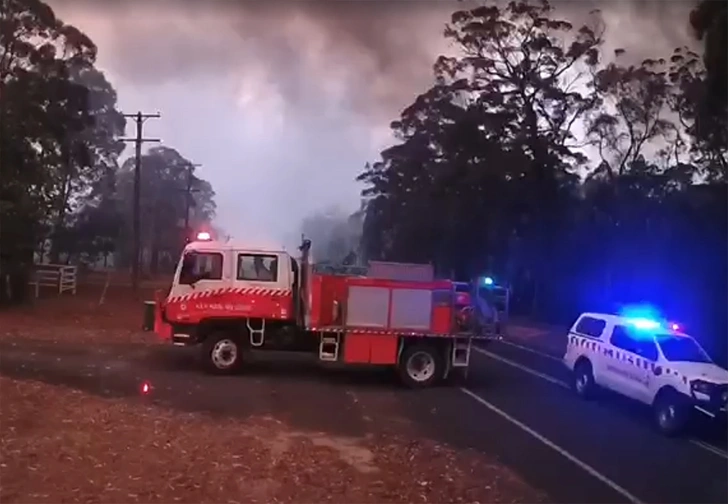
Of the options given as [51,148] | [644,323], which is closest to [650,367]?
[644,323]

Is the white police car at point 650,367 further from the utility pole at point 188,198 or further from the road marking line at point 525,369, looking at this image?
the utility pole at point 188,198

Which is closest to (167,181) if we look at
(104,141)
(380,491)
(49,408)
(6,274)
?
(104,141)

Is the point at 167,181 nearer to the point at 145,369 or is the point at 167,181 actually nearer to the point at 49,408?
the point at 145,369

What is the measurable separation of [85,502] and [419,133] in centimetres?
2237

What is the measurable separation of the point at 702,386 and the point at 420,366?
4365mm

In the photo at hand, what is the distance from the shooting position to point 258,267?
14547 millimetres

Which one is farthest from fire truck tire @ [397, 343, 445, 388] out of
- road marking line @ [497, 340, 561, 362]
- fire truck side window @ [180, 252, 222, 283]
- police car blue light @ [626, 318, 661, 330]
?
road marking line @ [497, 340, 561, 362]

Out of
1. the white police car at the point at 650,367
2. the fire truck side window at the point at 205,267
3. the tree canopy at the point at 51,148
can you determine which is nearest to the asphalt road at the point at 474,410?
the white police car at the point at 650,367

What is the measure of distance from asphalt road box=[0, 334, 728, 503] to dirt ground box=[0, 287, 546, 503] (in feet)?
0.21

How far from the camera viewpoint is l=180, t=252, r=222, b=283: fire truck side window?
47.2 feet

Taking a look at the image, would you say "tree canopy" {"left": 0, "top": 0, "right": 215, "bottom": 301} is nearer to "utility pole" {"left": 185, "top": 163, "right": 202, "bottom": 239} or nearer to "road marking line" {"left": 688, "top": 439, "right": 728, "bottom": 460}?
"utility pole" {"left": 185, "top": 163, "right": 202, "bottom": 239}

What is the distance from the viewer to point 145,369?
1414cm

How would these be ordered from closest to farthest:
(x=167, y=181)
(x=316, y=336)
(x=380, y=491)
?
(x=380, y=491) → (x=316, y=336) → (x=167, y=181)

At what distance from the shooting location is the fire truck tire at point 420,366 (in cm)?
1388
